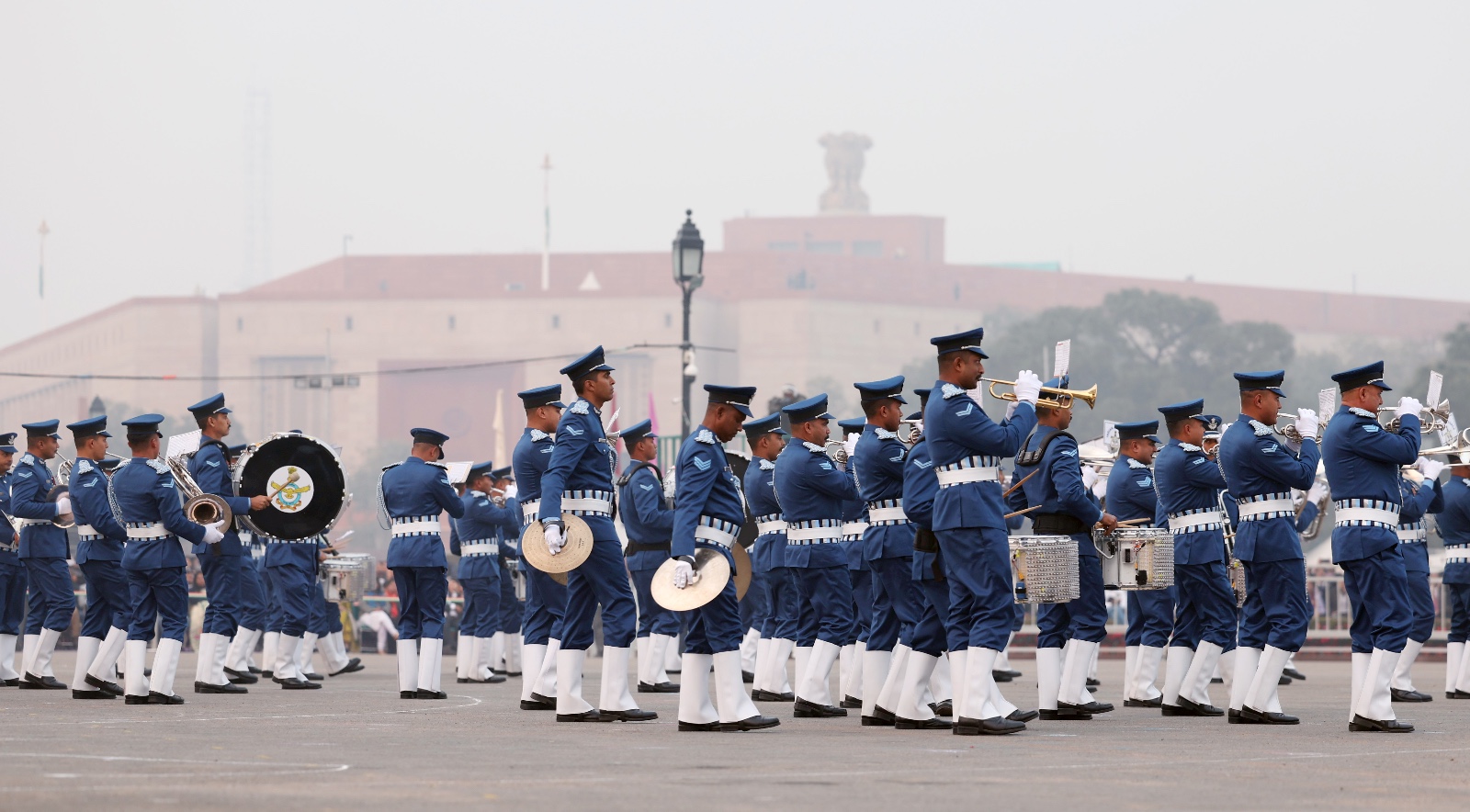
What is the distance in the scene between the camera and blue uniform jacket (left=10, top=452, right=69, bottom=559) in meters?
16.9

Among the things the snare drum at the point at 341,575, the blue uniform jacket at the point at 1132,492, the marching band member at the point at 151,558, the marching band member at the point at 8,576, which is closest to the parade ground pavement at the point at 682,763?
the marching band member at the point at 151,558

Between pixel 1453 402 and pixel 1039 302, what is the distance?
54581 mm

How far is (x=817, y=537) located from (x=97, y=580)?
4984 mm

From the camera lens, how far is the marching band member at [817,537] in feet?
43.8

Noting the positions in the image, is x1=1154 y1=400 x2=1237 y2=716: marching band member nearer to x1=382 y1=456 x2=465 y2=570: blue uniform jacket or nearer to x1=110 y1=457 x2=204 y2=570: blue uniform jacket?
x1=382 y1=456 x2=465 y2=570: blue uniform jacket

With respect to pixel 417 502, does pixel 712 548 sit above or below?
below

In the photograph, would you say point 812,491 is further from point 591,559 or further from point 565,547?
point 565,547

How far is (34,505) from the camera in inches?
664

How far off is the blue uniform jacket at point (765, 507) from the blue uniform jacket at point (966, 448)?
3582 mm

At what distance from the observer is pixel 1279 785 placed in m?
9.37

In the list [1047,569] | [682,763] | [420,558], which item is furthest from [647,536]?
[682,763]

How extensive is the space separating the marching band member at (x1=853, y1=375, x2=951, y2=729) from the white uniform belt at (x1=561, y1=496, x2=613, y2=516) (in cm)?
147

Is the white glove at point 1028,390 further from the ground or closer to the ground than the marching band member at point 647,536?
further from the ground

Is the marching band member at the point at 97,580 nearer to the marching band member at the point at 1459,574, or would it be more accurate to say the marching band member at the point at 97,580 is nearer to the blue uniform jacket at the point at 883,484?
the blue uniform jacket at the point at 883,484
